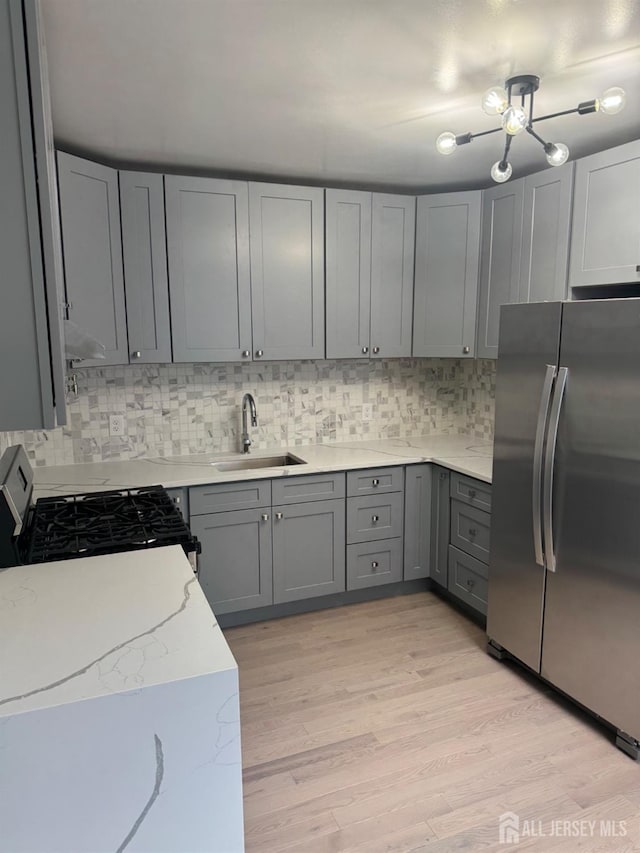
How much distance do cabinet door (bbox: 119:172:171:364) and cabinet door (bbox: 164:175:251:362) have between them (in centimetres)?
5

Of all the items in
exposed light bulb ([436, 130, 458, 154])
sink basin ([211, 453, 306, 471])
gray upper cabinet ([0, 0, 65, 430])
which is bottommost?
sink basin ([211, 453, 306, 471])

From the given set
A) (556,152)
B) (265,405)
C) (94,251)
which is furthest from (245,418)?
(556,152)

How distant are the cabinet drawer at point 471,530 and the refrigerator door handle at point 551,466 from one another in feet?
1.77

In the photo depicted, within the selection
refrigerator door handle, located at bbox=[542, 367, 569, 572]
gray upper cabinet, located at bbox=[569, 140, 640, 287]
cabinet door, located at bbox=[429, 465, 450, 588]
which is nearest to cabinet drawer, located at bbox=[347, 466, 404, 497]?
cabinet door, located at bbox=[429, 465, 450, 588]

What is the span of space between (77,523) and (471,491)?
1975 mm

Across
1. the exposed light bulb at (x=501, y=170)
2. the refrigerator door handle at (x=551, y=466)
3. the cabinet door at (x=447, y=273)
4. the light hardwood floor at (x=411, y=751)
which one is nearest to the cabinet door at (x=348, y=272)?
the cabinet door at (x=447, y=273)

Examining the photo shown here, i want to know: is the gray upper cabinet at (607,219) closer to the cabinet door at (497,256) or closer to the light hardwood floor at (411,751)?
the cabinet door at (497,256)

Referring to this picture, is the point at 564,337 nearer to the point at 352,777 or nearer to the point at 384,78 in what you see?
the point at 384,78

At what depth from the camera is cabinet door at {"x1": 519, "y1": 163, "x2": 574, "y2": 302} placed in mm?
2781

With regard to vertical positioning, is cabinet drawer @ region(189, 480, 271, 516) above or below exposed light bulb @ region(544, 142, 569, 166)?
below

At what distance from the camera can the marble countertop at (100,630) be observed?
1.15 m

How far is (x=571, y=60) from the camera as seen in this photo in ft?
6.07

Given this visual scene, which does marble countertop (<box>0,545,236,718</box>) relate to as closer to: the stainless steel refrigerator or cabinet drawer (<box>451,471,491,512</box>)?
the stainless steel refrigerator

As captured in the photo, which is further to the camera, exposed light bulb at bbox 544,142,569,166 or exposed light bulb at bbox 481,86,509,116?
exposed light bulb at bbox 544,142,569,166
